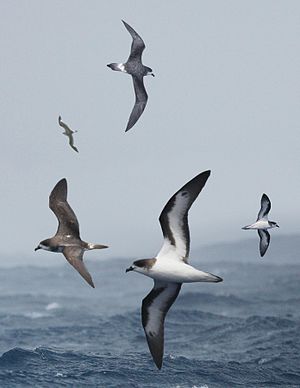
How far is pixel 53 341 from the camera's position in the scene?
66500 mm

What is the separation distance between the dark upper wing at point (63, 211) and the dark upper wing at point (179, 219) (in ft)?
17.5

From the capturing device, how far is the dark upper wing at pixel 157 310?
82.5 feet

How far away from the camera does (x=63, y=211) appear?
3016cm

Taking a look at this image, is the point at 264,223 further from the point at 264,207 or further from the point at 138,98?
the point at 138,98

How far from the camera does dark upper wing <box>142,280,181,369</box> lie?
25.1m

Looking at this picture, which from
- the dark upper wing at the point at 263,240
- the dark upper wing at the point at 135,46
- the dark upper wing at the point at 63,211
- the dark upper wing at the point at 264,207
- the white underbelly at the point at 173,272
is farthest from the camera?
the dark upper wing at the point at 263,240

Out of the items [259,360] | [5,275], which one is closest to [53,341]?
[259,360]

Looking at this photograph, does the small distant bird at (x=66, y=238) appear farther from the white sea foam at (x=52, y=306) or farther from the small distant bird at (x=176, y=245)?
the white sea foam at (x=52, y=306)

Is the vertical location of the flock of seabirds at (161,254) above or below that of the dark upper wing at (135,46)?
below

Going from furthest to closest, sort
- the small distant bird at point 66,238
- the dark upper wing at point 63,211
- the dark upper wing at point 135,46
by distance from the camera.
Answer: the dark upper wing at point 135,46 < the dark upper wing at point 63,211 < the small distant bird at point 66,238

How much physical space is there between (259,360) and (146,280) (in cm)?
9530

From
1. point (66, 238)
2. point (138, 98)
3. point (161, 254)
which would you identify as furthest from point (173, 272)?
point (138, 98)

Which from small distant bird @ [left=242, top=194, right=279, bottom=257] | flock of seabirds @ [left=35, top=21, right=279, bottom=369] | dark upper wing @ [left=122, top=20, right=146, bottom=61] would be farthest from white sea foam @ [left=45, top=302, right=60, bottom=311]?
flock of seabirds @ [left=35, top=21, right=279, bottom=369]

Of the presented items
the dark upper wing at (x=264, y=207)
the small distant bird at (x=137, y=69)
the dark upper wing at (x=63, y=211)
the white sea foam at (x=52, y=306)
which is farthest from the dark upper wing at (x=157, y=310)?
the white sea foam at (x=52, y=306)
